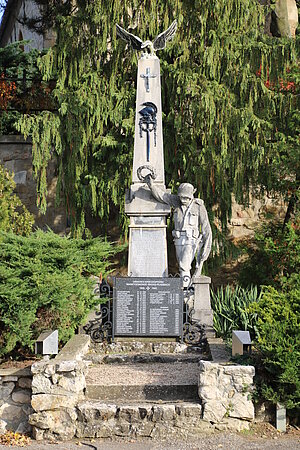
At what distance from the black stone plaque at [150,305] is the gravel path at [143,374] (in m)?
0.87

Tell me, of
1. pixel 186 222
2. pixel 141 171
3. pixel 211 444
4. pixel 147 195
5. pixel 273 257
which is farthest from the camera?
pixel 273 257

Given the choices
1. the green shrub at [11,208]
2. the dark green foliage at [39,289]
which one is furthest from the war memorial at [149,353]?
the green shrub at [11,208]

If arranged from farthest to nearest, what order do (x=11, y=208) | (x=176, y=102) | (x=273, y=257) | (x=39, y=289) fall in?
(x=176, y=102) < (x=273, y=257) < (x=11, y=208) < (x=39, y=289)

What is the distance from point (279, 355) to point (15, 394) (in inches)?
102

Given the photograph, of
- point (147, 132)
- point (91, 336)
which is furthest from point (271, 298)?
point (147, 132)

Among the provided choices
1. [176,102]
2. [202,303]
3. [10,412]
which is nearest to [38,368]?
[10,412]

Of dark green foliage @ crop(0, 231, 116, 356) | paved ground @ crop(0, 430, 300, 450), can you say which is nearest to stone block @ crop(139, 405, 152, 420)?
paved ground @ crop(0, 430, 300, 450)

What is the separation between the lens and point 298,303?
6801 mm

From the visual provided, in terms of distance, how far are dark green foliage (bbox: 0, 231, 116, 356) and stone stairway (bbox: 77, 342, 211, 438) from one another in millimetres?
723

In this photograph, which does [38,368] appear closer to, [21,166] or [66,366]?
[66,366]

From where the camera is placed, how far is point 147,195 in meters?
10.0

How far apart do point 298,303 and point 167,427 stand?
1824mm

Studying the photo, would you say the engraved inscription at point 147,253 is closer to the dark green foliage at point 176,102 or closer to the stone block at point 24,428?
the dark green foliage at point 176,102

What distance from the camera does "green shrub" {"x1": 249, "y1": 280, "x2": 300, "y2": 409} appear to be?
20.2 ft
